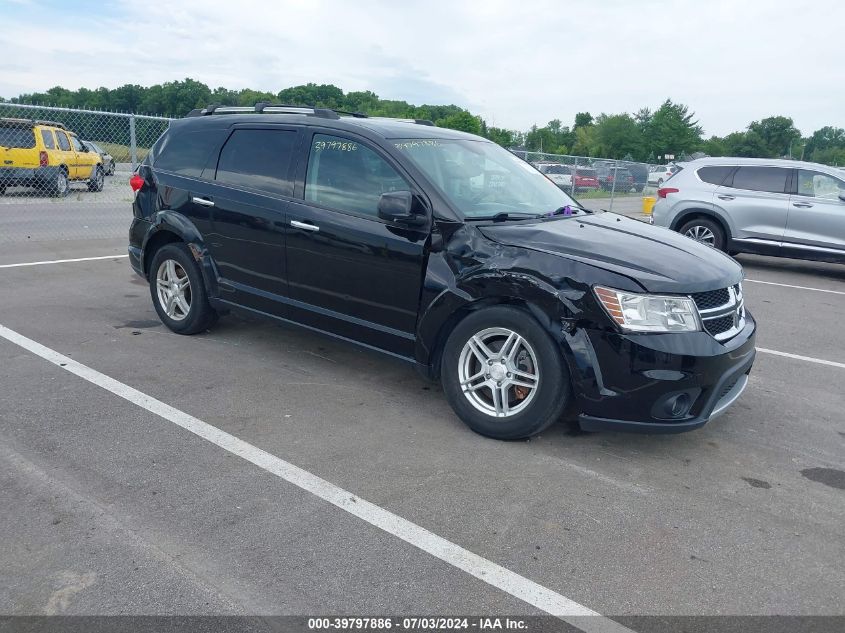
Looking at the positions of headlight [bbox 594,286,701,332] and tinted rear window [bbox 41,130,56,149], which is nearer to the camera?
headlight [bbox 594,286,701,332]

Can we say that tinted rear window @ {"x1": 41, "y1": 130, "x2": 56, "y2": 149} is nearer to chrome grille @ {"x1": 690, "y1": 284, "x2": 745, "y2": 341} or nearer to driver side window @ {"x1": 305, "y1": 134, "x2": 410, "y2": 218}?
driver side window @ {"x1": 305, "y1": 134, "x2": 410, "y2": 218}

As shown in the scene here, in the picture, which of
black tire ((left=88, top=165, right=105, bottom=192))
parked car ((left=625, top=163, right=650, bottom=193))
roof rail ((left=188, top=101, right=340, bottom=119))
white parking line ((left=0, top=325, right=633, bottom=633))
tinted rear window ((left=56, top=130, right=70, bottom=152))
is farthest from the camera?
parked car ((left=625, top=163, right=650, bottom=193))

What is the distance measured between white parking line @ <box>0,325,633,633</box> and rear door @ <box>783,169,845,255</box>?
9.78 meters

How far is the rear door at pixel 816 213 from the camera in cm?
1088

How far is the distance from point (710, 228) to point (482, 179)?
8.02 metres

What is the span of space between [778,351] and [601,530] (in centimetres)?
410

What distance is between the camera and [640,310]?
3.87 m

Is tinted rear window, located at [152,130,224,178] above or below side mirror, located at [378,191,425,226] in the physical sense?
above

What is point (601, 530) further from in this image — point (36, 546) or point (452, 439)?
point (36, 546)

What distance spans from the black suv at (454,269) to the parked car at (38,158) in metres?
12.4

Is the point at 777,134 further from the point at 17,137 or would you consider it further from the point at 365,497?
the point at 365,497

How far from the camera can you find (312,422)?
4.46m

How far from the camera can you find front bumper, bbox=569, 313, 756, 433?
383cm

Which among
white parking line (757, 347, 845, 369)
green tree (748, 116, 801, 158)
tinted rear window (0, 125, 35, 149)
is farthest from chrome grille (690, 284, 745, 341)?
green tree (748, 116, 801, 158)
